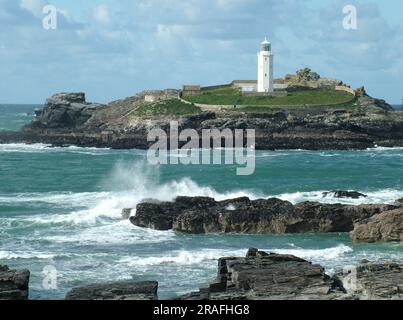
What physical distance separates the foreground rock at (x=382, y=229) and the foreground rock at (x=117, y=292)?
12.4 m

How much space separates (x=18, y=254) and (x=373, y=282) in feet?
42.5

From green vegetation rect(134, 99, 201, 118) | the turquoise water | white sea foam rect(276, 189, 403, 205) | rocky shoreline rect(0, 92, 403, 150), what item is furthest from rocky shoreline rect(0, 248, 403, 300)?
green vegetation rect(134, 99, 201, 118)

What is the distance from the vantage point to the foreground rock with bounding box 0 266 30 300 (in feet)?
61.1

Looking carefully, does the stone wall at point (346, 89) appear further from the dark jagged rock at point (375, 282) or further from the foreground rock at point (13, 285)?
the foreground rock at point (13, 285)

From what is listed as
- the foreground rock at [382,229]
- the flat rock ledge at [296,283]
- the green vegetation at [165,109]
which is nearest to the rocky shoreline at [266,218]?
the foreground rock at [382,229]

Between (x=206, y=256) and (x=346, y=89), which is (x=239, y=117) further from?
(x=206, y=256)

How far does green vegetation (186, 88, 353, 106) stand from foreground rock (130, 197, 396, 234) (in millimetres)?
59205

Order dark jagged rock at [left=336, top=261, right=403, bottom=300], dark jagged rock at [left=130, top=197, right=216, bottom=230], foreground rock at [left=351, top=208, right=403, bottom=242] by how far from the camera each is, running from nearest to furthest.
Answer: dark jagged rock at [left=336, top=261, right=403, bottom=300] → foreground rock at [left=351, top=208, right=403, bottom=242] → dark jagged rock at [left=130, top=197, right=216, bottom=230]

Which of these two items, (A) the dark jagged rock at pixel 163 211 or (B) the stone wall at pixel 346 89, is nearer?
(A) the dark jagged rock at pixel 163 211

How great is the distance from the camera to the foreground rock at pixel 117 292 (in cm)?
1798

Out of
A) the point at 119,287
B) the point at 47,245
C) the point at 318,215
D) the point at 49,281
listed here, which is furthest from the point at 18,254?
the point at 318,215

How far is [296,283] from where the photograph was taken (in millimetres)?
18547

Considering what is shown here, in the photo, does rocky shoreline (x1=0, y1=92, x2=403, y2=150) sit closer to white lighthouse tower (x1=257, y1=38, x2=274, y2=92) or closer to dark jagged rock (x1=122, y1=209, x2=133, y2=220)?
white lighthouse tower (x1=257, y1=38, x2=274, y2=92)

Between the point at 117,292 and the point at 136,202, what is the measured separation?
21320 millimetres
